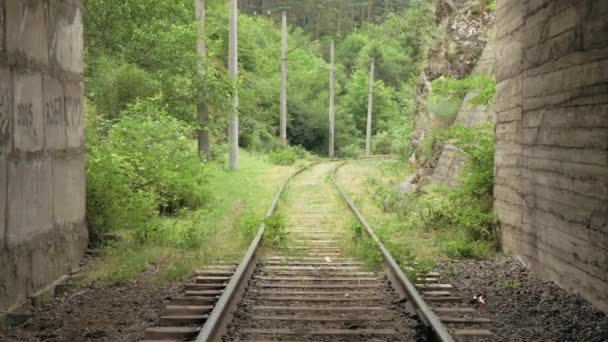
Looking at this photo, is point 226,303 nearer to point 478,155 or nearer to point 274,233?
point 274,233

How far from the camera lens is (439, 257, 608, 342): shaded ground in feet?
16.8

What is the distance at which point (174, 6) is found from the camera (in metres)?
18.4

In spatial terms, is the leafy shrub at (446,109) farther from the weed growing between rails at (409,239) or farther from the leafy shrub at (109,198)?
the leafy shrub at (109,198)

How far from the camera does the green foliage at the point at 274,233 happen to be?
9.59 m

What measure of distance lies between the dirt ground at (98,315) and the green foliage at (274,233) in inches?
114

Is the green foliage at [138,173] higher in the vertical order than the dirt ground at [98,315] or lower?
higher

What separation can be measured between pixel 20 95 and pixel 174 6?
13.3 m

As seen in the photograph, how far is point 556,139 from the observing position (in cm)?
648

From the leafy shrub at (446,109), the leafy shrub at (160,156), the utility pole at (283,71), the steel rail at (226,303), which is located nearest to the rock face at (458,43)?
the leafy shrub at (446,109)

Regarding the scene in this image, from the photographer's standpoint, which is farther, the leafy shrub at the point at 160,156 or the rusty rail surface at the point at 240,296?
the leafy shrub at the point at 160,156

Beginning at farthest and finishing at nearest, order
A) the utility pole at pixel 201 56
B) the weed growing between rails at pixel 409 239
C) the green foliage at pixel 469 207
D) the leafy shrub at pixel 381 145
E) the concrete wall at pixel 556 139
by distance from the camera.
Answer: the leafy shrub at pixel 381 145, the utility pole at pixel 201 56, the green foliage at pixel 469 207, the weed growing between rails at pixel 409 239, the concrete wall at pixel 556 139

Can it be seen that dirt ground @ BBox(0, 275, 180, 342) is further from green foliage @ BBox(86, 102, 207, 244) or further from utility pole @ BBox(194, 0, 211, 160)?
utility pole @ BBox(194, 0, 211, 160)

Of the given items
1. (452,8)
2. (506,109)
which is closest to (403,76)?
(452,8)

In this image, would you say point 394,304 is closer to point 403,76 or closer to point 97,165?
point 97,165
